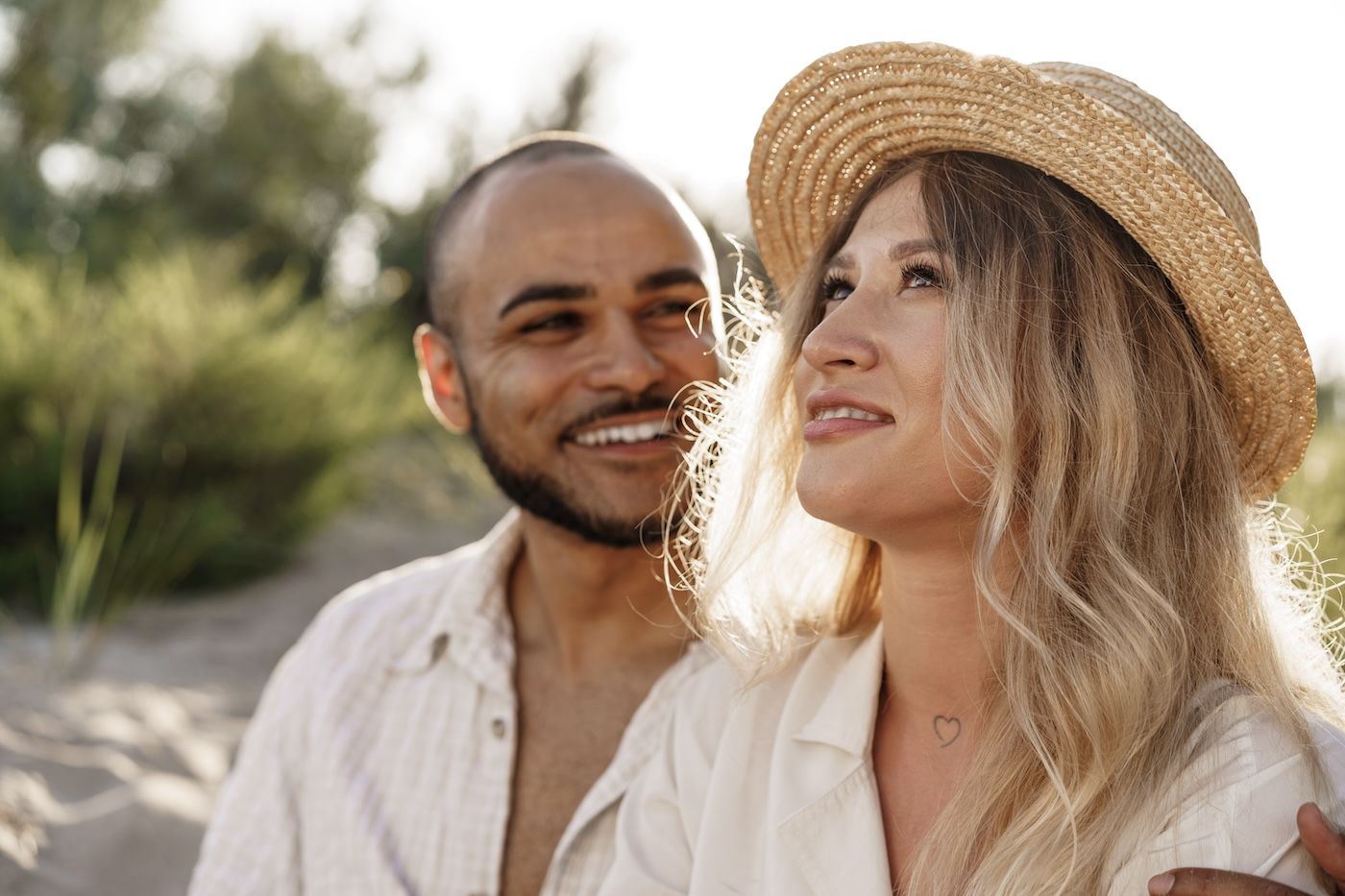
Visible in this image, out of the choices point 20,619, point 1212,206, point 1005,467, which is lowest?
point 20,619

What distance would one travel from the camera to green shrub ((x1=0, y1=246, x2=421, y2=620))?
7277 millimetres

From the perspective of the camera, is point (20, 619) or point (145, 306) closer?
point (20, 619)

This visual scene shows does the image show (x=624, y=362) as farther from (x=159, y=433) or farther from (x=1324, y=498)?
(x=159, y=433)

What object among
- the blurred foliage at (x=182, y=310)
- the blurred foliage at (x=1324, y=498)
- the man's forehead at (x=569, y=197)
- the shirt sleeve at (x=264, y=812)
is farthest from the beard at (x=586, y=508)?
the blurred foliage at (x=182, y=310)

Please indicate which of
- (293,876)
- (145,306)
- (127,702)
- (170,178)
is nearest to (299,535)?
(145,306)

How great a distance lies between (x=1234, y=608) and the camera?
1.95 m

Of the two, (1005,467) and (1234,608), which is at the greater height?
(1005,467)

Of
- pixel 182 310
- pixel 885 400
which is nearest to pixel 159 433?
pixel 182 310

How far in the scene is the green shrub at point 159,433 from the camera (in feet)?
23.9

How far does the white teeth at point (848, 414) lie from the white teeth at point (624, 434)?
878mm

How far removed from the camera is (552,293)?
2949 millimetres

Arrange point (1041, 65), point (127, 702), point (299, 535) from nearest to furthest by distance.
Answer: point (1041, 65) → point (127, 702) → point (299, 535)

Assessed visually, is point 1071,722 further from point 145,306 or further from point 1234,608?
point 145,306

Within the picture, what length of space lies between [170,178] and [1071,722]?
17599 mm
